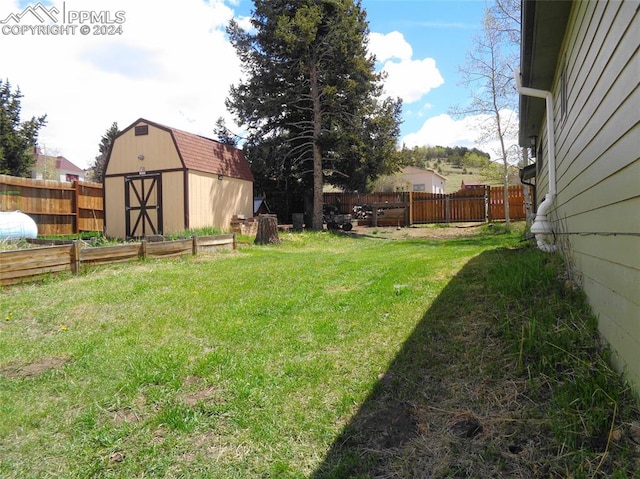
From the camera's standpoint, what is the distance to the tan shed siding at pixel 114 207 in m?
14.2

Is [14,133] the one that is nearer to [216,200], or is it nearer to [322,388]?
[216,200]

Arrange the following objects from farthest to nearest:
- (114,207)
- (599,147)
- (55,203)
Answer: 1. (114,207)
2. (55,203)
3. (599,147)

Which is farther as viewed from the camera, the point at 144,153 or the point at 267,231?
the point at 144,153

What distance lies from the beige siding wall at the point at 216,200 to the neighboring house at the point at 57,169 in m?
24.4

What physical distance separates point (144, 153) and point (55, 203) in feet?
12.3

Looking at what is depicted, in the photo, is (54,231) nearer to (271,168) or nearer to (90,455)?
(271,168)

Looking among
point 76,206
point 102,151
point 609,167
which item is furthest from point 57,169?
point 609,167

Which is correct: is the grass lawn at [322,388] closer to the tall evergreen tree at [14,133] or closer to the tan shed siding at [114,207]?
the tan shed siding at [114,207]

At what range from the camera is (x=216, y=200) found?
565 inches

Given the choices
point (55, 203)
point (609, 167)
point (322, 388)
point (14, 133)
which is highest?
point (14, 133)

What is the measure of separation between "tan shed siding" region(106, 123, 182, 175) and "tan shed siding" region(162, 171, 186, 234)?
34 cm

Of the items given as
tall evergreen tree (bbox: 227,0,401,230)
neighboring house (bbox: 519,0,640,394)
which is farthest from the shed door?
neighboring house (bbox: 519,0,640,394)

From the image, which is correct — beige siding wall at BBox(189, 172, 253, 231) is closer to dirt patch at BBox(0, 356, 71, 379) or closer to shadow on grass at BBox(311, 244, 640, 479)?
dirt patch at BBox(0, 356, 71, 379)

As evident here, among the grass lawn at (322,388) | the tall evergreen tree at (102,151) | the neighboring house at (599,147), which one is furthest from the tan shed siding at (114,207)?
the tall evergreen tree at (102,151)
